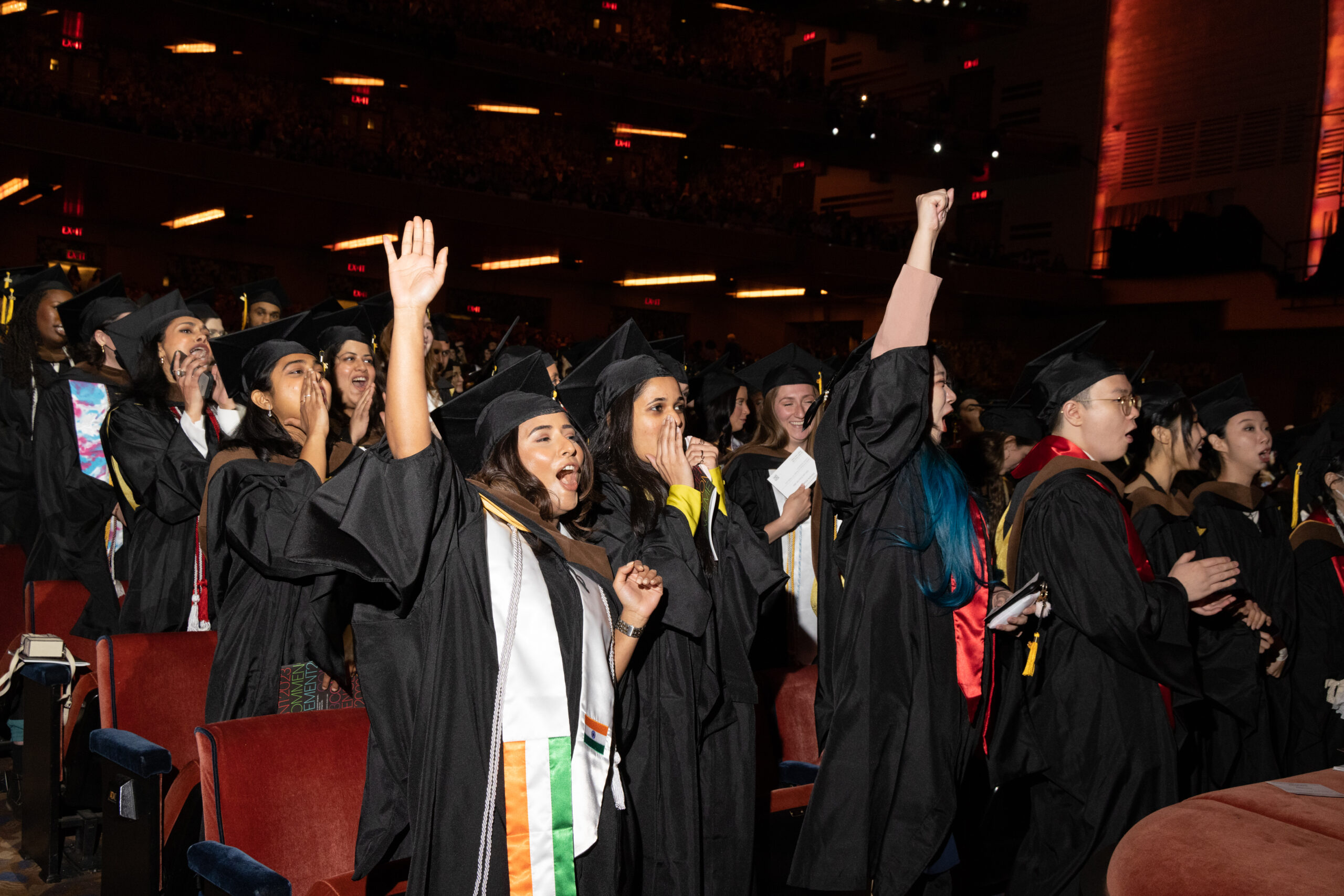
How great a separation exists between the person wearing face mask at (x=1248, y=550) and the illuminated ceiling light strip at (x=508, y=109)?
22325 millimetres

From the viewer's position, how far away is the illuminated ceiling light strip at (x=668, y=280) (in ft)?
83.9

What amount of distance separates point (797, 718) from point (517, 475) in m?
1.91

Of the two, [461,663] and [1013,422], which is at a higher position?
[1013,422]

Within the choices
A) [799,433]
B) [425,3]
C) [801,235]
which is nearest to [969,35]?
[801,235]

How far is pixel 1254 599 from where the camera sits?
14.8ft

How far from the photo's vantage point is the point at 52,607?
4.85m

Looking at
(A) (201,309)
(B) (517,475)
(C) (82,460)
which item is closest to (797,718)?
(B) (517,475)

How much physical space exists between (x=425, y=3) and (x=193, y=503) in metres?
23.2

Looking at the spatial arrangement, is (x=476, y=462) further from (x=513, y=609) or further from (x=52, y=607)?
(x=52, y=607)

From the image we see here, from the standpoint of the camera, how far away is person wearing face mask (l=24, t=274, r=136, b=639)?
208 inches

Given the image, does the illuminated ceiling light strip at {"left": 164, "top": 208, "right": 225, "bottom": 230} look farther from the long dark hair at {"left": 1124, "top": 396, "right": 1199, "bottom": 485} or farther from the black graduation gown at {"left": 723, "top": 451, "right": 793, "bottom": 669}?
the long dark hair at {"left": 1124, "top": 396, "right": 1199, "bottom": 485}

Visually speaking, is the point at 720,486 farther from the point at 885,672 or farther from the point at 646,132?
the point at 646,132

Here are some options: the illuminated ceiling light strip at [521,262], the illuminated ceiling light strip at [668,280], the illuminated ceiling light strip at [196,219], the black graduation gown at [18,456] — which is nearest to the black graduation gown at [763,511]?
the black graduation gown at [18,456]

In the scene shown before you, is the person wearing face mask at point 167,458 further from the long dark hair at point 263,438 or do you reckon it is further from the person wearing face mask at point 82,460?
the person wearing face mask at point 82,460
